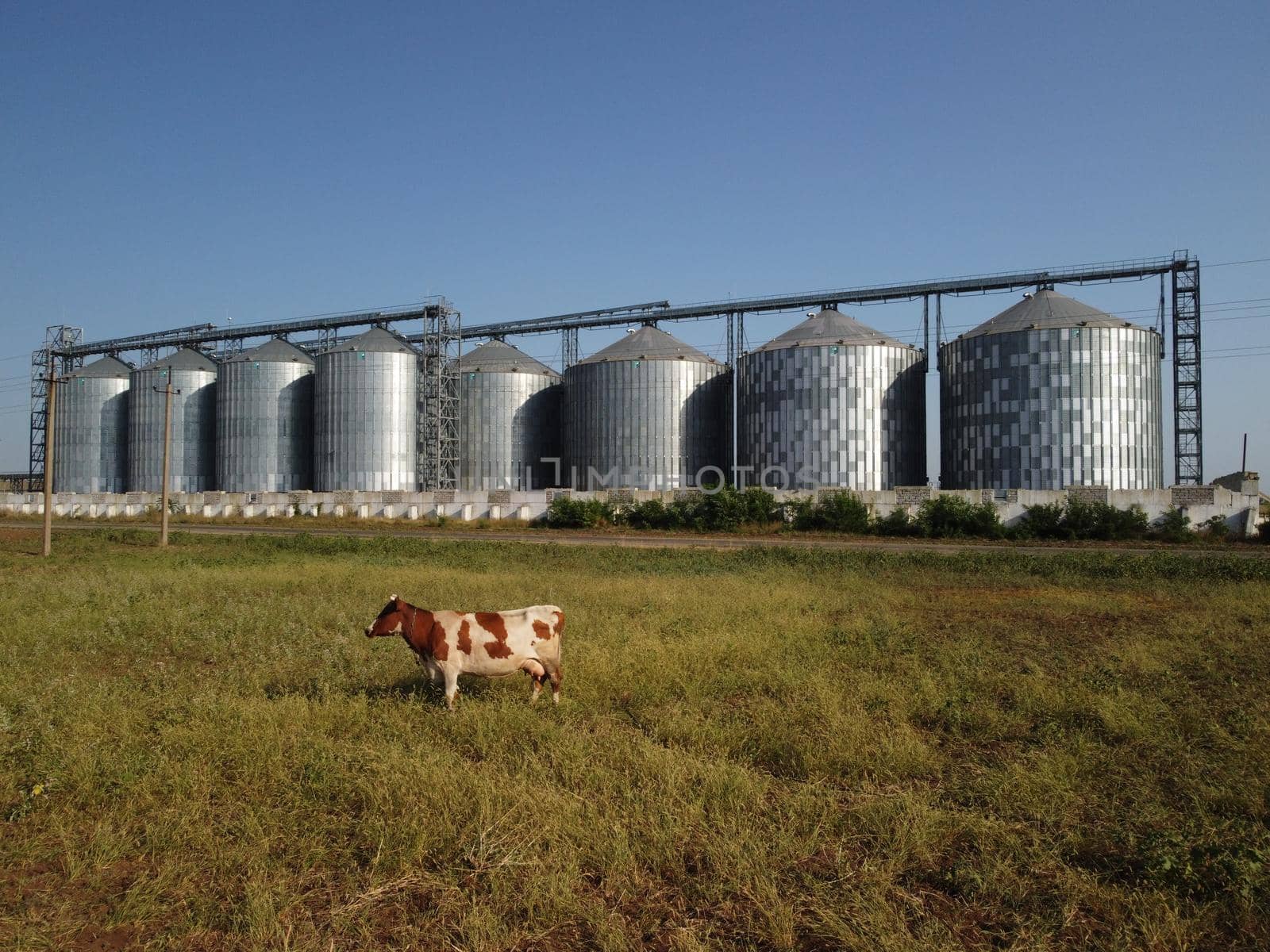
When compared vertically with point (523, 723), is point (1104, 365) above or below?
above

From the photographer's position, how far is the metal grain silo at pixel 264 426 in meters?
72.3

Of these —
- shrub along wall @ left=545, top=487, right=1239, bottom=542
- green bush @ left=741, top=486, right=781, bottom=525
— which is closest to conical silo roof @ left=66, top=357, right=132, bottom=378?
shrub along wall @ left=545, top=487, right=1239, bottom=542

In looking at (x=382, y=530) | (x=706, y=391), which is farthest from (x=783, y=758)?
(x=706, y=391)

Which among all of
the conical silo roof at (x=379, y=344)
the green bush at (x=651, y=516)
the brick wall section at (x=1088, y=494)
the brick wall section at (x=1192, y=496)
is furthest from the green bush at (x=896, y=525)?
the conical silo roof at (x=379, y=344)

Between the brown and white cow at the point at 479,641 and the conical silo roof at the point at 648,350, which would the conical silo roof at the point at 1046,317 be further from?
the brown and white cow at the point at 479,641

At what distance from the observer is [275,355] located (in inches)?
2933

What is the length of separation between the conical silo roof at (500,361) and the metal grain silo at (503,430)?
133mm

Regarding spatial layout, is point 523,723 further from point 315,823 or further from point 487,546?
point 487,546

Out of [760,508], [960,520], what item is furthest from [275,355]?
[960,520]

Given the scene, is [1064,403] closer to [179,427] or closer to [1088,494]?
[1088,494]

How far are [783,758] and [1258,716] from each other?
5193mm

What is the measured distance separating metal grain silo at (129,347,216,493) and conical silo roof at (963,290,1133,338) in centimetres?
6376

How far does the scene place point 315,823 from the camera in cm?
657

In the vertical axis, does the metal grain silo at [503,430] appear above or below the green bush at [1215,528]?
above
